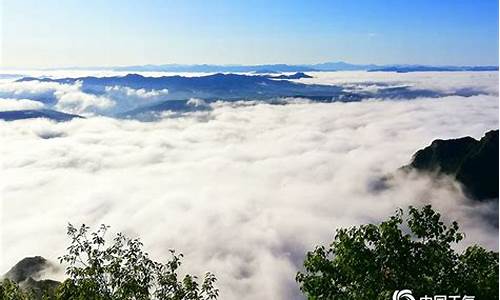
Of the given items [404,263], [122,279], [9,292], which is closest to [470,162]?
[404,263]

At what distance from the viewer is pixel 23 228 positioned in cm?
19975

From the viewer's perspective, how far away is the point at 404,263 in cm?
1742

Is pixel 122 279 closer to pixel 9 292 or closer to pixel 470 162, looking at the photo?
pixel 9 292

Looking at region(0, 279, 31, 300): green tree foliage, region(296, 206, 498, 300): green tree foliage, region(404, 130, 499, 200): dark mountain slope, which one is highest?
region(296, 206, 498, 300): green tree foliage

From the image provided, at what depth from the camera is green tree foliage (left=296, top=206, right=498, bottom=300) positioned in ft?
→ 55.8

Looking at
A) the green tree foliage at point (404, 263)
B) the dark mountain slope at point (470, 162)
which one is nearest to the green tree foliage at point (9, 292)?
the green tree foliage at point (404, 263)

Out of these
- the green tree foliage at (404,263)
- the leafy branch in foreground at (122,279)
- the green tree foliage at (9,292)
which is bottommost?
the green tree foliage at (9,292)

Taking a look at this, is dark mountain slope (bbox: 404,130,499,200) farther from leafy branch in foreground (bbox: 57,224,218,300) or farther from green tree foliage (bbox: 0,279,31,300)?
green tree foliage (bbox: 0,279,31,300)

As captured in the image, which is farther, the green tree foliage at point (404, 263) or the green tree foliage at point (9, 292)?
the green tree foliage at point (9, 292)

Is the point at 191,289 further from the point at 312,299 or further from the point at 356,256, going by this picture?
the point at 356,256

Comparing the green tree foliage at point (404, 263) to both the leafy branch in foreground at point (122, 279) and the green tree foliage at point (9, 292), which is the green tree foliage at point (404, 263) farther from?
the green tree foliage at point (9, 292)

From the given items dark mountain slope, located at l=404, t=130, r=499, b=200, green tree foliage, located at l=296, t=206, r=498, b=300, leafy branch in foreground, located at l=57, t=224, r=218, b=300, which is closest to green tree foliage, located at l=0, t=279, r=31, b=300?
leafy branch in foreground, located at l=57, t=224, r=218, b=300

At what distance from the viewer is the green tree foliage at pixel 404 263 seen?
17.0m

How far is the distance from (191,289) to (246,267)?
6115 inches
